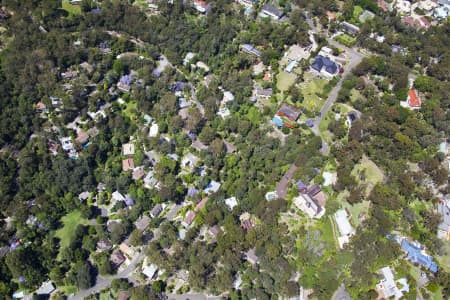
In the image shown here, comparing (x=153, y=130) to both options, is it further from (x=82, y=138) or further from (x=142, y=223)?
(x=142, y=223)

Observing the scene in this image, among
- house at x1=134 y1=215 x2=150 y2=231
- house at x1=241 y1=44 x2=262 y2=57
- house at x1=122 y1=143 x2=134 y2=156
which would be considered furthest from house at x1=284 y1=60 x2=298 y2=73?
house at x1=134 y1=215 x2=150 y2=231

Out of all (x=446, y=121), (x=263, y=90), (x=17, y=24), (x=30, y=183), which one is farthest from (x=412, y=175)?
(x=17, y=24)

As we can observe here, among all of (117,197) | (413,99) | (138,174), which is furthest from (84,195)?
(413,99)

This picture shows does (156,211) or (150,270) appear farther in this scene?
(156,211)

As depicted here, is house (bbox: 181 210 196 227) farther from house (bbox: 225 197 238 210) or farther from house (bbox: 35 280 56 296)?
house (bbox: 35 280 56 296)

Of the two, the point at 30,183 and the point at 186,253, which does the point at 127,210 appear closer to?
the point at 186,253

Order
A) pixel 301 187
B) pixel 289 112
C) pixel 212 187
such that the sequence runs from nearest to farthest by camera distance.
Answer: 1. pixel 301 187
2. pixel 212 187
3. pixel 289 112

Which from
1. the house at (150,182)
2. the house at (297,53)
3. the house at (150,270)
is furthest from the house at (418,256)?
the house at (297,53)
